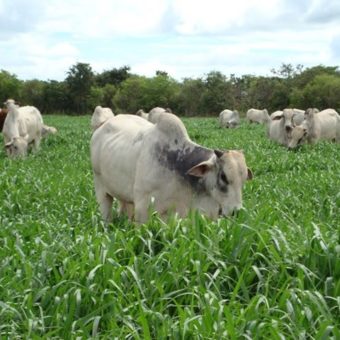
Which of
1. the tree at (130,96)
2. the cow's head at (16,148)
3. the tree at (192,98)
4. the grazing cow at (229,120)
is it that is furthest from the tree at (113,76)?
the cow's head at (16,148)

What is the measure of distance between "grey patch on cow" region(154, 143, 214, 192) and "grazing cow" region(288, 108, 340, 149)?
11.8 m

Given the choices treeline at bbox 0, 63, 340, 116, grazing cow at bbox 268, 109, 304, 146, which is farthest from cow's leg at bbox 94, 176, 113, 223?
treeline at bbox 0, 63, 340, 116

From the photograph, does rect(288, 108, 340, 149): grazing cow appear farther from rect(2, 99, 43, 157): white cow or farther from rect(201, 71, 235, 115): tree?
rect(201, 71, 235, 115): tree

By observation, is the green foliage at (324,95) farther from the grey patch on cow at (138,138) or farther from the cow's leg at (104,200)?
the grey patch on cow at (138,138)

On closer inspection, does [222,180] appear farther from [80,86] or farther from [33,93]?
[33,93]

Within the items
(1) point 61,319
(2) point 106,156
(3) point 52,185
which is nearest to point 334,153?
(3) point 52,185

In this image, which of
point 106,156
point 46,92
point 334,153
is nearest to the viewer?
point 106,156

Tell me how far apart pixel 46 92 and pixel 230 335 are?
60.2 meters

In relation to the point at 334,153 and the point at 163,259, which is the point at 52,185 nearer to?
the point at 163,259

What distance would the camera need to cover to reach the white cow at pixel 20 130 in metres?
15.5

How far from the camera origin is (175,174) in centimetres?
652

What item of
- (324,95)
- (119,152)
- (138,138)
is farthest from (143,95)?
(138,138)

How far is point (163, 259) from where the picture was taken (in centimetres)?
427

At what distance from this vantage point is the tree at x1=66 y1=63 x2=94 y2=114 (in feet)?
199
